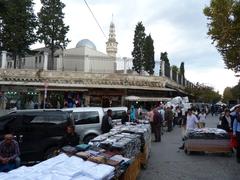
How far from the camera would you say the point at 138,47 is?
48594 mm

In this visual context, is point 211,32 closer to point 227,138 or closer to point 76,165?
point 227,138

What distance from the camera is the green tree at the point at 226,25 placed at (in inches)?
837

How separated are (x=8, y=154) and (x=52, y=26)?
123ft

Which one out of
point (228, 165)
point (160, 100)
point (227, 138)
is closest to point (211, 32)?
point (227, 138)

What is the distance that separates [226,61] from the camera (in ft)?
77.1

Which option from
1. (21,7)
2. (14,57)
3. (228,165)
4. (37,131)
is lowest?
(228,165)

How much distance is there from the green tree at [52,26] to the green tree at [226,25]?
26938 mm

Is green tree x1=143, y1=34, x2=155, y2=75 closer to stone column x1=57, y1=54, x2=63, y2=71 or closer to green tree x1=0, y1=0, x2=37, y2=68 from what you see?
stone column x1=57, y1=54, x2=63, y2=71

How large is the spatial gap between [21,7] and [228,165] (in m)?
39.5

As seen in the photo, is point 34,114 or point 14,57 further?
point 14,57

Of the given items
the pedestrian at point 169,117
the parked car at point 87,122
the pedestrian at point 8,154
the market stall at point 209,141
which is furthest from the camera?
the pedestrian at point 169,117

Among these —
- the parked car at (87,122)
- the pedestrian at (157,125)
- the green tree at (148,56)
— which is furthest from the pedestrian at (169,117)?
the green tree at (148,56)

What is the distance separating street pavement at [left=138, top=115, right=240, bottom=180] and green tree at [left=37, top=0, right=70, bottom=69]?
3286 centimetres

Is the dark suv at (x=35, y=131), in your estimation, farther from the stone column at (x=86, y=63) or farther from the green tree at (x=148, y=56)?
the green tree at (x=148, y=56)
